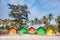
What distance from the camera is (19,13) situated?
2.54m

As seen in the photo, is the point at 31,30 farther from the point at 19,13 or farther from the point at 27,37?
the point at 19,13

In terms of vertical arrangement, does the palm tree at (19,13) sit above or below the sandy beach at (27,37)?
above

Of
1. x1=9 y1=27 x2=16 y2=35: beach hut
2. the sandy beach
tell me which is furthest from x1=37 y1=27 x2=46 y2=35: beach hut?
x1=9 y1=27 x2=16 y2=35: beach hut

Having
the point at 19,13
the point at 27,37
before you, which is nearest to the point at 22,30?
the point at 27,37

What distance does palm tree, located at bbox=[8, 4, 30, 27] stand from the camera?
8.32 feet

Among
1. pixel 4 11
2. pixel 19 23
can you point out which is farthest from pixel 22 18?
pixel 4 11

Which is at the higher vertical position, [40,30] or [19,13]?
[19,13]

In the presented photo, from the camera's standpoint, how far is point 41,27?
2.52 meters

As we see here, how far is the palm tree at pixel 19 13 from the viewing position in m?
2.54

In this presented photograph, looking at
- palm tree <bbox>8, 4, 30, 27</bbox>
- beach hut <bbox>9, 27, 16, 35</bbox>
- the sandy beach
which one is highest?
palm tree <bbox>8, 4, 30, 27</bbox>

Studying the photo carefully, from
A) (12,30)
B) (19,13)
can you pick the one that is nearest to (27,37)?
(12,30)

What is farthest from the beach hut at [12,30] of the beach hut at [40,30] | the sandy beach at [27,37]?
the beach hut at [40,30]

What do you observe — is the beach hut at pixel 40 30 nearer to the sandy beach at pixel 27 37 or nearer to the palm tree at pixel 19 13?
the sandy beach at pixel 27 37

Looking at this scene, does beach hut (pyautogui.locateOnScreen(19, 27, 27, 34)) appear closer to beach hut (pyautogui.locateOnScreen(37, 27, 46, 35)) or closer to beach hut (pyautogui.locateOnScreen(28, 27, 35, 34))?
beach hut (pyautogui.locateOnScreen(28, 27, 35, 34))
